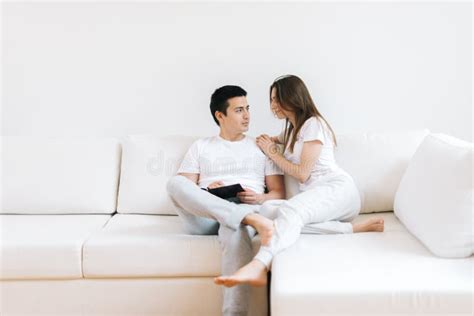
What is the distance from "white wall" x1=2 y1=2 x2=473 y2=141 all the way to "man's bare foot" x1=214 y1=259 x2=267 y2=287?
4.48ft

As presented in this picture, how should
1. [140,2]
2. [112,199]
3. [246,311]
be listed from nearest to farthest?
[246,311], [112,199], [140,2]

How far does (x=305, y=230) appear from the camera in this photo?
2.43m

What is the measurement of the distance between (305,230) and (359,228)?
0.25m

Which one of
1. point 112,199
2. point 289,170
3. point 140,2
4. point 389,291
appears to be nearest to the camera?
point 389,291

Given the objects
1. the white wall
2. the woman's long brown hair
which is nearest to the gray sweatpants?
the woman's long brown hair

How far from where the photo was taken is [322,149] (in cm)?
273

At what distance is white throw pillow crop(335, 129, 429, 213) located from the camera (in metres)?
2.79

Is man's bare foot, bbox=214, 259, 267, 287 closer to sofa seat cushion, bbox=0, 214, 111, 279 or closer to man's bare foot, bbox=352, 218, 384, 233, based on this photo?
man's bare foot, bbox=352, 218, 384, 233

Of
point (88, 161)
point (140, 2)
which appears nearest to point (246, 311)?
point (88, 161)

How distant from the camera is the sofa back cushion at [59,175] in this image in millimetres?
2930

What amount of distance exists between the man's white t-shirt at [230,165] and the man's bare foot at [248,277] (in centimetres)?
76

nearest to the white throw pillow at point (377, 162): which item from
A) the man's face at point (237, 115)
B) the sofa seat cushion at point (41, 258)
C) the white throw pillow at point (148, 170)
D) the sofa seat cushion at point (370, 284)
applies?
the man's face at point (237, 115)

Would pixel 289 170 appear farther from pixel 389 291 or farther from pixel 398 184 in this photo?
pixel 389 291

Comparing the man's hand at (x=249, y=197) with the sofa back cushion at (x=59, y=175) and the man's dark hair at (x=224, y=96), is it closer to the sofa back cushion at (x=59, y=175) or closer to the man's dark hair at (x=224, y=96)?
the man's dark hair at (x=224, y=96)
